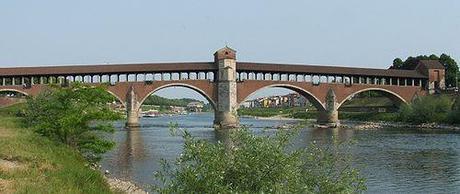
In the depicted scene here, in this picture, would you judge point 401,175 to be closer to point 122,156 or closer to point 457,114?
point 122,156

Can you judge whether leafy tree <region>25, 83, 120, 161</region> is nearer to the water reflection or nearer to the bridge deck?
the water reflection

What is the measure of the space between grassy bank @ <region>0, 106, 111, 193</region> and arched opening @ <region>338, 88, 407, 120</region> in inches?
2069

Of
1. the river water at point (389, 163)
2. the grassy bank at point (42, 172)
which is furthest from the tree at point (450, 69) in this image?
the grassy bank at point (42, 172)

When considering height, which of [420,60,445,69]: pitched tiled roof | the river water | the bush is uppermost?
[420,60,445,69]: pitched tiled roof

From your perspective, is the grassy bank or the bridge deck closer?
the grassy bank

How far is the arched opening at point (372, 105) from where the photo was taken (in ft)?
225

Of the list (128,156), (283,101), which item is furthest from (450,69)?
(283,101)

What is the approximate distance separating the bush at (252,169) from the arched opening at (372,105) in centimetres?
5769

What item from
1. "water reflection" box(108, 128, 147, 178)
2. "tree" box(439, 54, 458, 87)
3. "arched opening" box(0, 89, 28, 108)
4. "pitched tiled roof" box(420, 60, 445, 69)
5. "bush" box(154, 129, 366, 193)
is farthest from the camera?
"tree" box(439, 54, 458, 87)

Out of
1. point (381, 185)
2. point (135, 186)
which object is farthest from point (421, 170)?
point (135, 186)

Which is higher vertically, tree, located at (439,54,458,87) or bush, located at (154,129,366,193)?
tree, located at (439,54,458,87)

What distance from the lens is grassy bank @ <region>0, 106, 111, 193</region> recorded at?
9729mm

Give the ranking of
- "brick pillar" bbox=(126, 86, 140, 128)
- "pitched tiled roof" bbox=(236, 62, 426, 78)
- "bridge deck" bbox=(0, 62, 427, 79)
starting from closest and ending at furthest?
"bridge deck" bbox=(0, 62, 427, 79) < "brick pillar" bbox=(126, 86, 140, 128) < "pitched tiled roof" bbox=(236, 62, 426, 78)

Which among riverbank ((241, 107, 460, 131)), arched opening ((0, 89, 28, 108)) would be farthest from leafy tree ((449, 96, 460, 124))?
arched opening ((0, 89, 28, 108))
